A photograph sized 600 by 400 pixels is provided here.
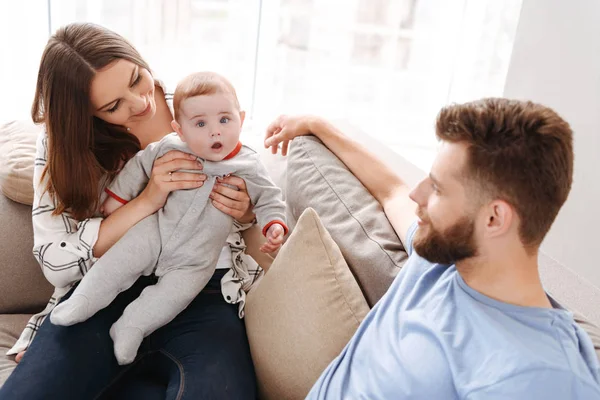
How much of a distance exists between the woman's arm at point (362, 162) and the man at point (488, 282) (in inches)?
13.3

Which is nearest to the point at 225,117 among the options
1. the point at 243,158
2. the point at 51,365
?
the point at 243,158

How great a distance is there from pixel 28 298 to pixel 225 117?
2.90ft

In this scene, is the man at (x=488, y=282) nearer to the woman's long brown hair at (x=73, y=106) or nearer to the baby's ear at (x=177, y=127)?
the baby's ear at (x=177, y=127)

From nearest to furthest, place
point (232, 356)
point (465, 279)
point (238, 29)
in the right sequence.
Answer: point (465, 279)
point (232, 356)
point (238, 29)

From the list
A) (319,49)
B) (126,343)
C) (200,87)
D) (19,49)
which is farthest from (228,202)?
(319,49)

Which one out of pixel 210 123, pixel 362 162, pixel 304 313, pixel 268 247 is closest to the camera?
pixel 304 313

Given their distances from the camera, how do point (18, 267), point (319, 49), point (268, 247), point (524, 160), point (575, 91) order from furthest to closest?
point (319, 49)
point (575, 91)
point (18, 267)
point (268, 247)
point (524, 160)

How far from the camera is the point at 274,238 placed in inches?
64.7

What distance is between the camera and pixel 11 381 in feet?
4.64

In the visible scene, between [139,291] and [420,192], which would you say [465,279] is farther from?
[139,291]

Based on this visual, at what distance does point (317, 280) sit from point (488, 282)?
0.45 metres

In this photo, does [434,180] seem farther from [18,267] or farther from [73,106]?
[18,267]

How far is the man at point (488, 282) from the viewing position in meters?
1.00

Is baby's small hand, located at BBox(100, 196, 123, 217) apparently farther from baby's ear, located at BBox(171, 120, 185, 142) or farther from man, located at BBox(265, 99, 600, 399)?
man, located at BBox(265, 99, 600, 399)
